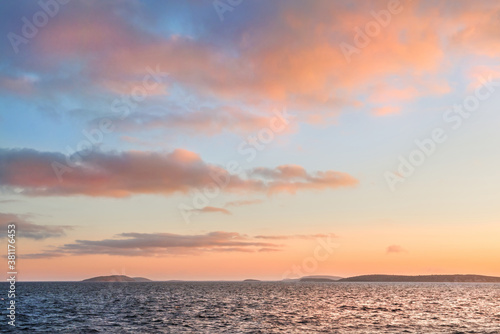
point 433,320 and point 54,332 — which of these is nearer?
point 54,332

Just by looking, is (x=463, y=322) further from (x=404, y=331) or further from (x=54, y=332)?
(x=54, y=332)

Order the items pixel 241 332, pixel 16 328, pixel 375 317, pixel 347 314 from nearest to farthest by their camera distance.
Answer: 1. pixel 241 332
2. pixel 16 328
3. pixel 375 317
4. pixel 347 314

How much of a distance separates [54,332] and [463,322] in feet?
207

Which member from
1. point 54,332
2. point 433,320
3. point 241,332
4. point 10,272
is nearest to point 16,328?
point 54,332

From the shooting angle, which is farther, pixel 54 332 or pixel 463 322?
pixel 463 322

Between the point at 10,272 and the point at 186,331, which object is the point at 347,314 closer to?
the point at 186,331

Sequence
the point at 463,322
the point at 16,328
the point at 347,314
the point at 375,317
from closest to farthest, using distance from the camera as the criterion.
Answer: the point at 16,328, the point at 463,322, the point at 375,317, the point at 347,314

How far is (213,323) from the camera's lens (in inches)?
2559

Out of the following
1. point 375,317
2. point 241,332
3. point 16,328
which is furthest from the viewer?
point 375,317

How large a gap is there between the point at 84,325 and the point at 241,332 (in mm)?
25559

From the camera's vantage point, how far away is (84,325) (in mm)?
64125

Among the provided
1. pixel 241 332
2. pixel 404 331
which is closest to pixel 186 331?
pixel 241 332

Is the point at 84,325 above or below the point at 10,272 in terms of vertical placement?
below

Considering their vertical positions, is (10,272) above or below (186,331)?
above
